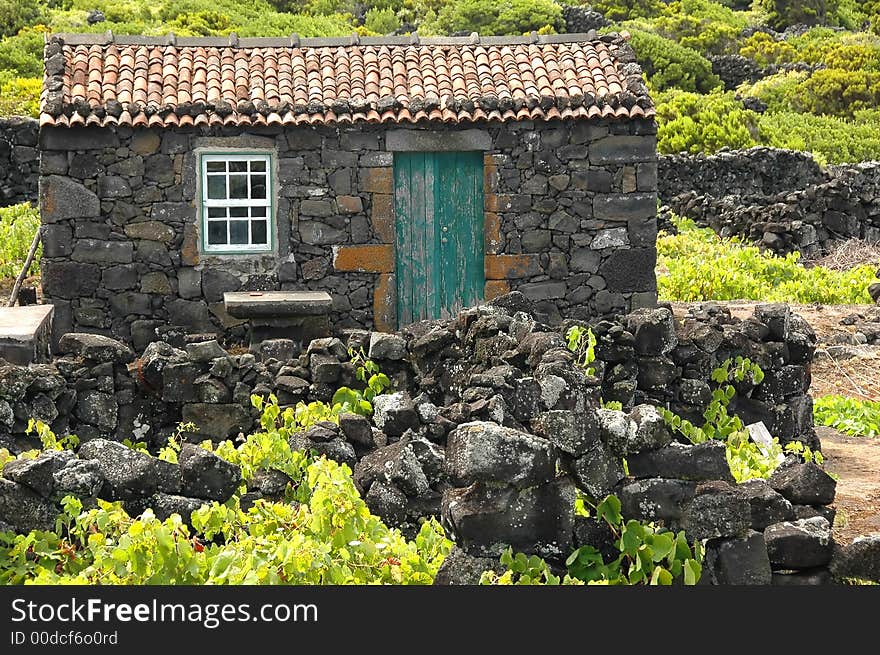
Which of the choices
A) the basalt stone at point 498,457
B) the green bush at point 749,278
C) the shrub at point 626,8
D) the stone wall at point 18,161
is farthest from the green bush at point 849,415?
the shrub at point 626,8

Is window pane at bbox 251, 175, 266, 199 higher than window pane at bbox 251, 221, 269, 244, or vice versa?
window pane at bbox 251, 175, 266, 199

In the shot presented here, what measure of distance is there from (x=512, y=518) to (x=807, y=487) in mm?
1421

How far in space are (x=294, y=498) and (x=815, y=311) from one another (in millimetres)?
10272

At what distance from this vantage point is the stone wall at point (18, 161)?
1953 cm

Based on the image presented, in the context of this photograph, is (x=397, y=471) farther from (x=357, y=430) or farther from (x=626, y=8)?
(x=626, y=8)

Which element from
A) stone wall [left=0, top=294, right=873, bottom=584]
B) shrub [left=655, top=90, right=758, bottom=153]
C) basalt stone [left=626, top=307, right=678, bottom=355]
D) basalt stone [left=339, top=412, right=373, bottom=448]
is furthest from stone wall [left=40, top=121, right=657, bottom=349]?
shrub [left=655, top=90, right=758, bottom=153]

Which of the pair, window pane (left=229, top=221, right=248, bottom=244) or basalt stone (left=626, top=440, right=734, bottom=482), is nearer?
basalt stone (left=626, top=440, right=734, bottom=482)

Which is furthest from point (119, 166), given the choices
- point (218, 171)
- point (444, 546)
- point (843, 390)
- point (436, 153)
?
point (444, 546)

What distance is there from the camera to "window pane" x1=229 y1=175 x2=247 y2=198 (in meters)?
12.7

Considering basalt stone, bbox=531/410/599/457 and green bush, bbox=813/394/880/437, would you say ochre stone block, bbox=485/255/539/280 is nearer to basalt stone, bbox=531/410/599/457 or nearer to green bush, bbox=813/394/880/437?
green bush, bbox=813/394/880/437

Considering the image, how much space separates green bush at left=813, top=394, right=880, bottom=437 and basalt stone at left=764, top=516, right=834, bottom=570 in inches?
204

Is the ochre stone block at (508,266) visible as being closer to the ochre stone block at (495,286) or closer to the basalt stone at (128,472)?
the ochre stone block at (495,286)

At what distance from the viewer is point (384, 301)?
42.2 feet

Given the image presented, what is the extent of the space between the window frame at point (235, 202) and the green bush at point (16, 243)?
3.59m
